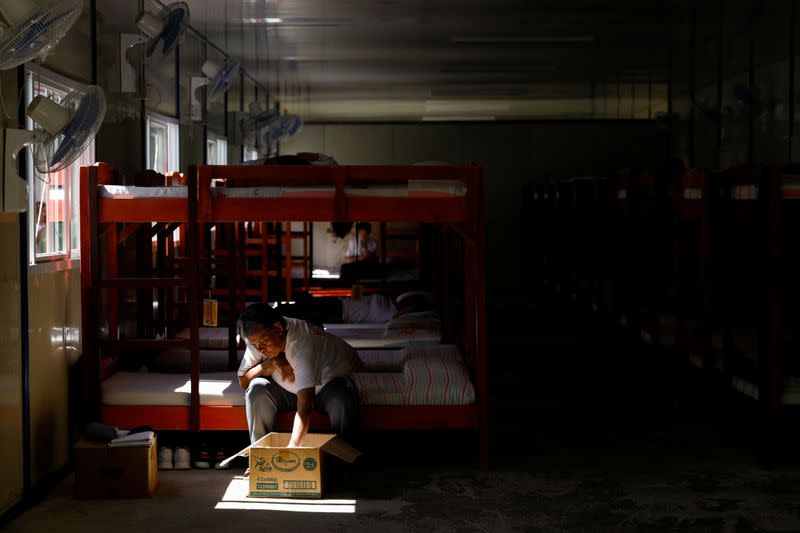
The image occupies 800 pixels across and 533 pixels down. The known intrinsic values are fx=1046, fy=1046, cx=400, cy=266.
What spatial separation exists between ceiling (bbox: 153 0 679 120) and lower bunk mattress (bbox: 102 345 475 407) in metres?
3.08

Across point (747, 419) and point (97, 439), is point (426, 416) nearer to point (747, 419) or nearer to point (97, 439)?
point (97, 439)

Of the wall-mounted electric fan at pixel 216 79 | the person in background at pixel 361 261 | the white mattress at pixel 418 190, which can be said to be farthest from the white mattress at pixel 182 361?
the person in background at pixel 361 261

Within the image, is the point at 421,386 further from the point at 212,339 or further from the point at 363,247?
the point at 363,247

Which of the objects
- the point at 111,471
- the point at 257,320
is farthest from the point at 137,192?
the point at 111,471

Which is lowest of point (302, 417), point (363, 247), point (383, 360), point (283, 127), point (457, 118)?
point (302, 417)

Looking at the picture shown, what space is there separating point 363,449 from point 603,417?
183 cm

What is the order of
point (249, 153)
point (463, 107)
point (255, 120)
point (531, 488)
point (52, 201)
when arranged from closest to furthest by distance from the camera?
1. point (531, 488)
2. point (52, 201)
3. point (255, 120)
4. point (249, 153)
5. point (463, 107)

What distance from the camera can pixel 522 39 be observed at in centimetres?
937

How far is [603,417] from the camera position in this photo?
691cm

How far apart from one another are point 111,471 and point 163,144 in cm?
382

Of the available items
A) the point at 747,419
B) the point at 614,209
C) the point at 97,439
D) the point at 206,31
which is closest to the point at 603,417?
the point at 747,419

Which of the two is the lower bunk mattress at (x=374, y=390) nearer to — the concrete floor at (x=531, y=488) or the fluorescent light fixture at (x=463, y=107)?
the concrete floor at (x=531, y=488)

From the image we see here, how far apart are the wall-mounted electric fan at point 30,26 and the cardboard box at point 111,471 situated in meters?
2.02

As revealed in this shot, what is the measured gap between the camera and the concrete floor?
465 centimetres
